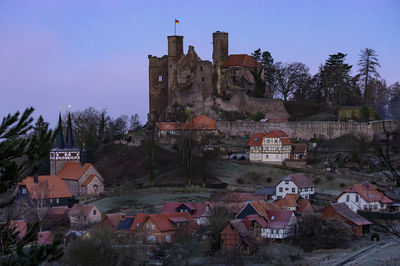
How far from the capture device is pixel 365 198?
44.5m

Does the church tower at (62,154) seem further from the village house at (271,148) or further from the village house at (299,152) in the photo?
the village house at (299,152)

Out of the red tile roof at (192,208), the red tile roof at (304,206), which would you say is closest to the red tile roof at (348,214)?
the red tile roof at (304,206)

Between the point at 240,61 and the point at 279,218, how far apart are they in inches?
1217

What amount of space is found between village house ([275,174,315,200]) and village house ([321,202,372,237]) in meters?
5.06

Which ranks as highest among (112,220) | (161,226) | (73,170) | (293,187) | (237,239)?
(73,170)

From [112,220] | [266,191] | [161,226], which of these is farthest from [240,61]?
[161,226]

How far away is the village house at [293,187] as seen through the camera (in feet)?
156

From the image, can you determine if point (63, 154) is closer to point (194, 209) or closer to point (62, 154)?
point (62, 154)

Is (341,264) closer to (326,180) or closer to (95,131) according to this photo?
(326,180)

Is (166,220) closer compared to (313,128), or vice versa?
(166,220)

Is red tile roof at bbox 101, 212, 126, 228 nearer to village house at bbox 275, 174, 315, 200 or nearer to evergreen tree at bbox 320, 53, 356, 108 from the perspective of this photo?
village house at bbox 275, 174, 315, 200

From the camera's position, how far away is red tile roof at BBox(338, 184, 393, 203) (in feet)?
146

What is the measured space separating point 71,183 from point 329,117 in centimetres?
2464

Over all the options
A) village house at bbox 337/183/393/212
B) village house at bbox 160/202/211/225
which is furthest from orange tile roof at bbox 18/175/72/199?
village house at bbox 337/183/393/212
